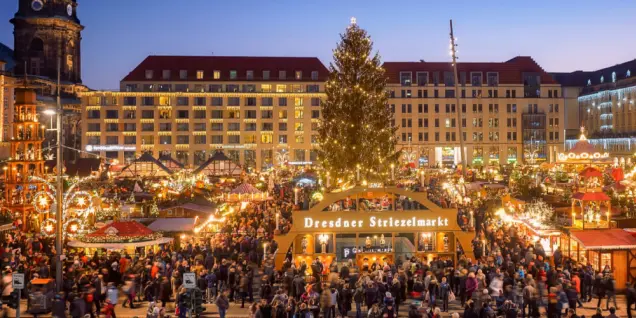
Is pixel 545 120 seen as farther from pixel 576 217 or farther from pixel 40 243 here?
Result: pixel 40 243

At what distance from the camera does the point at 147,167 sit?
50.4 meters

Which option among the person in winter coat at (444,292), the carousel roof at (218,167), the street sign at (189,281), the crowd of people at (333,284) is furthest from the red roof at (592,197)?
the carousel roof at (218,167)

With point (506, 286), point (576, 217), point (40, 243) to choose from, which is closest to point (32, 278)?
point (40, 243)

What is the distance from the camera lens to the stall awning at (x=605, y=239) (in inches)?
886

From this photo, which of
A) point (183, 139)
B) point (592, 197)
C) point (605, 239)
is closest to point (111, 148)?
Result: point (183, 139)

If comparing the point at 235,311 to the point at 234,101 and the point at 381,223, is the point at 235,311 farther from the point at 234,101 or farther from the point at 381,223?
the point at 234,101

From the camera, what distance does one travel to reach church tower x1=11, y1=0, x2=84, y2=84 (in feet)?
308

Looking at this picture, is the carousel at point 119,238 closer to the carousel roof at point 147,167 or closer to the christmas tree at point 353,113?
the christmas tree at point 353,113

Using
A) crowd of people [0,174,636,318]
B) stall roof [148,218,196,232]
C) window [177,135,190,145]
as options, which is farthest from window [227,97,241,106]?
crowd of people [0,174,636,318]

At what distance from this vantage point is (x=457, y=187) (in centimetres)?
4400

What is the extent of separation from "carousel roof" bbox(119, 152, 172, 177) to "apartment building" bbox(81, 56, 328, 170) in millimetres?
38979

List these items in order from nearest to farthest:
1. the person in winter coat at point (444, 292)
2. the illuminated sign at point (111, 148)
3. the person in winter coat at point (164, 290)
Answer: the person in winter coat at point (444, 292)
the person in winter coat at point (164, 290)
the illuminated sign at point (111, 148)

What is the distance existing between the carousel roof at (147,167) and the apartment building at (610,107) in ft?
192

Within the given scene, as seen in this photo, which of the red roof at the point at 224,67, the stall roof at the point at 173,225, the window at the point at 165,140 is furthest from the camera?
the window at the point at 165,140
